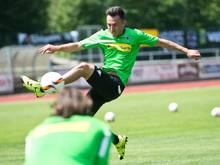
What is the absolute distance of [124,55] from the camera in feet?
35.5

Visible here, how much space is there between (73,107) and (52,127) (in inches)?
9.1

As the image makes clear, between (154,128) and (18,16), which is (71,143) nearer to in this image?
(154,128)

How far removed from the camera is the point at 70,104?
16.9 feet

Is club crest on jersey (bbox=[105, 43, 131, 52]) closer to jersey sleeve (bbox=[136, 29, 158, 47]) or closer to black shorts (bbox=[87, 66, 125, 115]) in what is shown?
jersey sleeve (bbox=[136, 29, 158, 47])

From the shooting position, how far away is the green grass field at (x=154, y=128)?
448 inches

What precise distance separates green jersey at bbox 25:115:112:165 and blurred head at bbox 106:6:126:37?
5569 millimetres

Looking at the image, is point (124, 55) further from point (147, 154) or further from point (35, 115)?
point (35, 115)

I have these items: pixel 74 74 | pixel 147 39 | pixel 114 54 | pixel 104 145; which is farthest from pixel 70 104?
pixel 147 39

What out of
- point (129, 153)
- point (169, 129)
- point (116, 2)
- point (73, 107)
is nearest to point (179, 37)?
point (116, 2)

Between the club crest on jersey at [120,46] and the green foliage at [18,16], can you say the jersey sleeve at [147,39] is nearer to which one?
the club crest on jersey at [120,46]

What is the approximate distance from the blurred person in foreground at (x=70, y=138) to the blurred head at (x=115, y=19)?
548 centimetres

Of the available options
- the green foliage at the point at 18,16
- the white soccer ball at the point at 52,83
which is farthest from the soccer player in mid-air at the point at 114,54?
the green foliage at the point at 18,16

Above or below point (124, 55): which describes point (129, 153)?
below

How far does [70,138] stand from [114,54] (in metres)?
5.86
